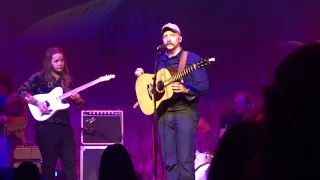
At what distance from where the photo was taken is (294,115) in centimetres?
92

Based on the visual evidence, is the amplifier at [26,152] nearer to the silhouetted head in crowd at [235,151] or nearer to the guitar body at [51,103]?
the guitar body at [51,103]

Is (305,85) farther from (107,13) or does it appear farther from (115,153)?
(107,13)

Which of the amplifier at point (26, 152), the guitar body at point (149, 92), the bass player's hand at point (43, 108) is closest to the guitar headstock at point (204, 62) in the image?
the guitar body at point (149, 92)

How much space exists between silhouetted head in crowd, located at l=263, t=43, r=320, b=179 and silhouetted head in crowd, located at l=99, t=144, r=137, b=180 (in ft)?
2.45

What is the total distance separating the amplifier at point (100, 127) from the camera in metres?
7.50

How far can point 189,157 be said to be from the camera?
5.53m

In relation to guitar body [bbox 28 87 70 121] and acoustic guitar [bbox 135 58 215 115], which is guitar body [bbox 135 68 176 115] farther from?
guitar body [bbox 28 87 70 121]

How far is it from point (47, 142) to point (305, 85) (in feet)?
17.8

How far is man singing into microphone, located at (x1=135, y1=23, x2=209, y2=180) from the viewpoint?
18.1ft

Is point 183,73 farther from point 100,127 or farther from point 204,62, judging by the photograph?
point 100,127

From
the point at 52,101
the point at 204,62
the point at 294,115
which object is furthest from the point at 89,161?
the point at 294,115

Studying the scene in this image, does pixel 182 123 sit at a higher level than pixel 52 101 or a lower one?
lower

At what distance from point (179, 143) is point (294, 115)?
15.2 ft

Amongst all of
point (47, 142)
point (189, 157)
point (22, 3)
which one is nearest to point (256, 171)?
point (189, 157)
